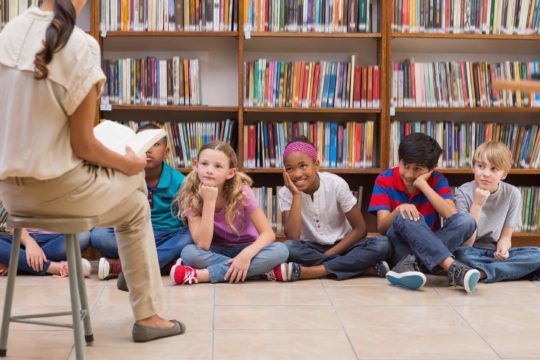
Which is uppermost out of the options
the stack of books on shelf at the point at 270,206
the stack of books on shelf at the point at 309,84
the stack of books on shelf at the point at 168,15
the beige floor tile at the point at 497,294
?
the stack of books on shelf at the point at 168,15

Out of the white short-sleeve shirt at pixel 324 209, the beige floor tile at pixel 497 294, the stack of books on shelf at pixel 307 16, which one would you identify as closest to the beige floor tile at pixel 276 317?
the beige floor tile at pixel 497 294

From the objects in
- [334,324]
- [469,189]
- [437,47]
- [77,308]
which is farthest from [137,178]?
[437,47]

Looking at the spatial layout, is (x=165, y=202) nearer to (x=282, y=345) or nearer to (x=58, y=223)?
(x=282, y=345)

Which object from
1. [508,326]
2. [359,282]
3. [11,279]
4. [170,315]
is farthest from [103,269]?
[508,326]

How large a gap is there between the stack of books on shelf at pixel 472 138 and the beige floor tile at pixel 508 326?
4.79 feet

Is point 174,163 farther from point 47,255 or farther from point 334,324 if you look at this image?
point 334,324

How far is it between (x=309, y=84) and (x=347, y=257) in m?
1.11

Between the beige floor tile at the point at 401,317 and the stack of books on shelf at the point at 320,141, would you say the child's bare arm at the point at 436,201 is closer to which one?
the beige floor tile at the point at 401,317

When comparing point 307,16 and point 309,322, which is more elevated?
point 307,16

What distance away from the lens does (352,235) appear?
377 centimetres

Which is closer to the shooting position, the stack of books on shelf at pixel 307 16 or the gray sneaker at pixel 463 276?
the gray sneaker at pixel 463 276

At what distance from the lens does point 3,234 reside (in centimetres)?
415

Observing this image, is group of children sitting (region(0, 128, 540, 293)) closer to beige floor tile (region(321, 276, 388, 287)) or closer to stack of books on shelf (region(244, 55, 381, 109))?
beige floor tile (region(321, 276, 388, 287))

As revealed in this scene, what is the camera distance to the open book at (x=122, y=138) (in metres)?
2.30
